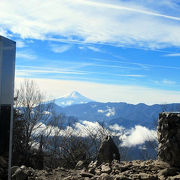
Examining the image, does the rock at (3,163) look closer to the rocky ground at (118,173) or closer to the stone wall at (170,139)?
the rocky ground at (118,173)

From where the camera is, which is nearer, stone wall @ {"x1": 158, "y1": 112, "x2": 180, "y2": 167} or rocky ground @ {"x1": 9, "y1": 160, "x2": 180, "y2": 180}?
rocky ground @ {"x1": 9, "y1": 160, "x2": 180, "y2": 180}

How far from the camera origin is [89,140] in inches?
984

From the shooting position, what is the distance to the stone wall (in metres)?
8.41

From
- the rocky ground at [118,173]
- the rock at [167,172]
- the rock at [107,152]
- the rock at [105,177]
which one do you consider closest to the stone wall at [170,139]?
the rocky ground at [118,173]

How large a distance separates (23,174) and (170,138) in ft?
14.5

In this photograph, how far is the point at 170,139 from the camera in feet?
28.0

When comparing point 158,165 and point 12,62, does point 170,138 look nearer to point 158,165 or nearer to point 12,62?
point 158,165

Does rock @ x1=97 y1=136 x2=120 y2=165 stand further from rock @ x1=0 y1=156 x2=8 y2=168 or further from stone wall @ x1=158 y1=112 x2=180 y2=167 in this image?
rock @ x1=0 y1=156 x2=8 y2=168

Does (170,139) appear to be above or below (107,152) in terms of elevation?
above

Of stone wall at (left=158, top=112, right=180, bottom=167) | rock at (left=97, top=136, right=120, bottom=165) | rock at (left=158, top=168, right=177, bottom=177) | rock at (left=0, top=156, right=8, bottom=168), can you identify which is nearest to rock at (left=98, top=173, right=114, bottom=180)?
rock at (left=158, top=168, right=177, bottom=177)

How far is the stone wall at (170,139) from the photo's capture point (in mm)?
8414

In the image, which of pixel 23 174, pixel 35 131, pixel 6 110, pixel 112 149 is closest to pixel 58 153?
pixel 35 131

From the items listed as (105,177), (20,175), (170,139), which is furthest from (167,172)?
(20,175)

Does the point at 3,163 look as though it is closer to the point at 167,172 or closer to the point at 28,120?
the point at 167,172
